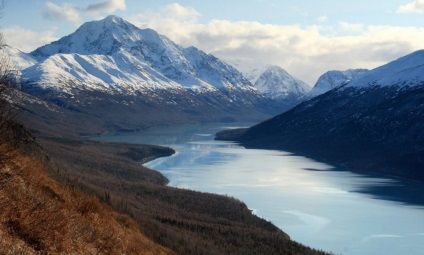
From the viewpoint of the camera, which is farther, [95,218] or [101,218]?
[101,218]

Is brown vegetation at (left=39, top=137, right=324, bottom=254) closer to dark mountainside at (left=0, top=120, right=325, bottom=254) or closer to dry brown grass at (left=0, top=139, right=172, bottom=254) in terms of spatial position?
dark mountainside at (left=0, top=120, right=325, bottom=254)

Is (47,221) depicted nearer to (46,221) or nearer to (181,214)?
(46,221)

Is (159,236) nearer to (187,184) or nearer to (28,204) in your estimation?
(28,204)

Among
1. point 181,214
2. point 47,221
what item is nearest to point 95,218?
point 47,221

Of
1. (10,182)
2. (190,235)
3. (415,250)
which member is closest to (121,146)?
(415,250)

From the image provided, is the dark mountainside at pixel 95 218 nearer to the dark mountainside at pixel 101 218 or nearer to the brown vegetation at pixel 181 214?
the dark mountainside at pixel 101 218

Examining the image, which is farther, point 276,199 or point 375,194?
point 375,194

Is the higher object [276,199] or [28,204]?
[28,204]
